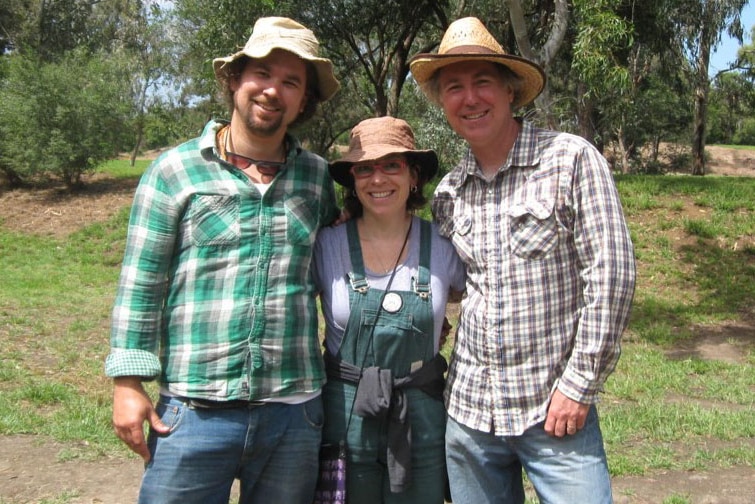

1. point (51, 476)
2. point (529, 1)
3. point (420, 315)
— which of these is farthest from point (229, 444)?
point (529, 1)

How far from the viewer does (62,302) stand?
928cm

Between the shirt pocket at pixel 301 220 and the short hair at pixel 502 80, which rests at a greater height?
the short hair at pixel 502 80

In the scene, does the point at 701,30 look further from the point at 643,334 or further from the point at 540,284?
the point at 540,284

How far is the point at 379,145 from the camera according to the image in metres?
2.60

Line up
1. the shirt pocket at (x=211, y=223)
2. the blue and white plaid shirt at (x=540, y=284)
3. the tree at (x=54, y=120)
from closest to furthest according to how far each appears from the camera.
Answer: the blue and white plaid shirt at (x=540, y=284), the shirt pocket at (x=211, y=223), the tree at (x=54, y=120)

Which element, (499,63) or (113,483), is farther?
(113,483)

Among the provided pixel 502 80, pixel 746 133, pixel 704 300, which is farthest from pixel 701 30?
pixel 746 133

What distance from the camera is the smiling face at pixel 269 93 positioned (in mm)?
2373

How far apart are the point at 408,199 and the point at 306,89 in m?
0.57

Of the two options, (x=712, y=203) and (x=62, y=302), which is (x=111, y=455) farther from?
(x=712, y=203)

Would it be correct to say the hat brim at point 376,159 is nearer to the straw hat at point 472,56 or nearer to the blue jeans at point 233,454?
the straw hat at point 472,56

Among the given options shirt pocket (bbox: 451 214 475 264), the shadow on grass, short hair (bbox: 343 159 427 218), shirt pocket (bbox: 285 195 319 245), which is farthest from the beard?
the shadow on grass

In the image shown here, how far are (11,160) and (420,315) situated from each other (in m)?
15.3

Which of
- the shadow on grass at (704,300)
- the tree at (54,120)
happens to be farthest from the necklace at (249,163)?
the tree at (54,120)
